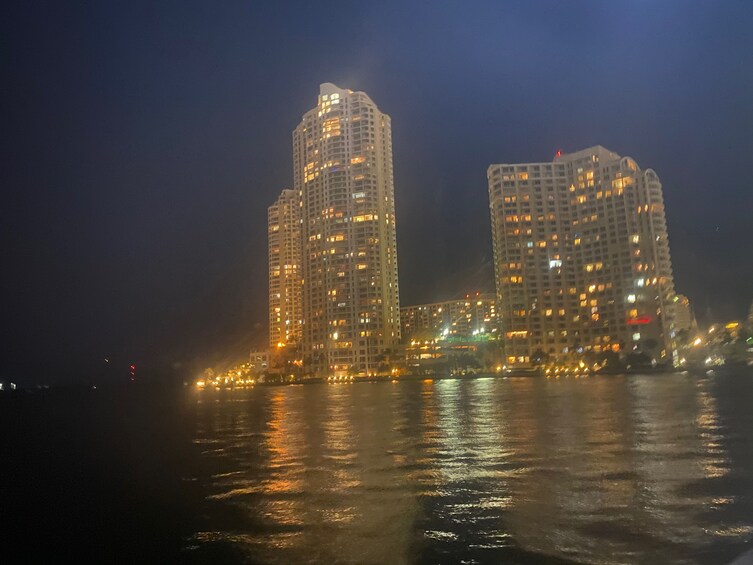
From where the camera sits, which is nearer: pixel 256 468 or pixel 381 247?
pixel 256 468

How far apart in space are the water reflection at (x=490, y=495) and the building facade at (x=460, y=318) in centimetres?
9819

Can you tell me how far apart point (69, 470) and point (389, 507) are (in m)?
9.92

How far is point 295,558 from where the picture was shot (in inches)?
251

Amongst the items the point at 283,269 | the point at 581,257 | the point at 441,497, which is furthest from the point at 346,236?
the point at 441,497

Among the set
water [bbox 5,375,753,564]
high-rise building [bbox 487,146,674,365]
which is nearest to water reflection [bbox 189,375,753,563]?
water [bbox 5,375,753,564]

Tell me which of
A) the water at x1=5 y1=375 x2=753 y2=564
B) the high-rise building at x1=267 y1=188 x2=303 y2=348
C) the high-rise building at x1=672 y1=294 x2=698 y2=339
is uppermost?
the high-rise building at x1=267 y1=188 x2=303 y2=348

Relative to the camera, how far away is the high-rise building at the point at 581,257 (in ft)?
315

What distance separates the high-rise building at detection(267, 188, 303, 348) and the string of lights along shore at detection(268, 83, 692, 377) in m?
8.66

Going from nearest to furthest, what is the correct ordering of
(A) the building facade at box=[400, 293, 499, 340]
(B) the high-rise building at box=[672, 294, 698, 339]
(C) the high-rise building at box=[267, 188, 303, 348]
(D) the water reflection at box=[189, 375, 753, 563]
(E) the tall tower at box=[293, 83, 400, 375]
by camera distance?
(D) the water reflection at box=[189, 375, 753, 563] < (B) the high-rise building at box=[672, 294, 698, 339] < (E) the tall tower at box=[293, 83, 400, 375] < (A) the building facade at box=[400, 293, 499, 340] < (C) the high-rise building at box=[267, 188, 303, 348]

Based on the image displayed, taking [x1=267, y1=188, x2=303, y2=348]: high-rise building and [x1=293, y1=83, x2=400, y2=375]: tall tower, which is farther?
[x1=267, y1=188, x2=303, y2=348]: high-rise building

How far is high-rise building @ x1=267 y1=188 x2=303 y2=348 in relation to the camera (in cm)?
13675

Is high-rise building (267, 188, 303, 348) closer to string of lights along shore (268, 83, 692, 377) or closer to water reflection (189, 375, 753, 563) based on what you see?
string of lights along shore (268, 83, 692, 377)

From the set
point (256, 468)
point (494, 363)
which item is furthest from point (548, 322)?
point (256, 468)

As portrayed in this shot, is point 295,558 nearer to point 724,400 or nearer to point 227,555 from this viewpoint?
point 227,555
